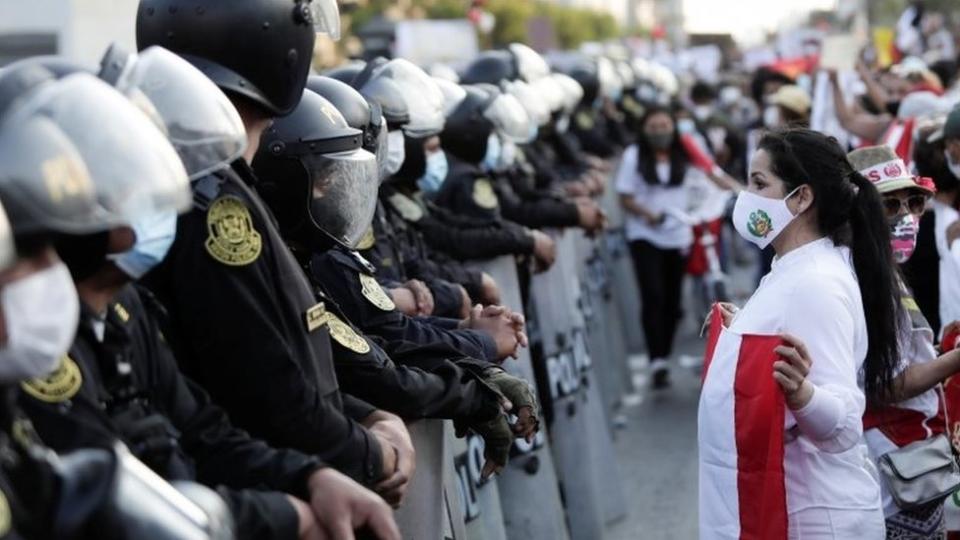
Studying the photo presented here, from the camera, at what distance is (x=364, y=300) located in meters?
5.31

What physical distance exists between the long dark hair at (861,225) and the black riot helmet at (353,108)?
120cm

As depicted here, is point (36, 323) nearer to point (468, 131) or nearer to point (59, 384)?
point (59, 384)

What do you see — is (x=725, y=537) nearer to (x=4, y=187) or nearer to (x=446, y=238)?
(x=4, y=187)

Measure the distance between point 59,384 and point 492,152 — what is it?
6208 mm

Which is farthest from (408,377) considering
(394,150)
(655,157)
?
(655,157)

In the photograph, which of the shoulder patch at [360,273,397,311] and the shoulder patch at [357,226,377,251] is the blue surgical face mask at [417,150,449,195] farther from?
the shoulder patch at [360,273,397,311]

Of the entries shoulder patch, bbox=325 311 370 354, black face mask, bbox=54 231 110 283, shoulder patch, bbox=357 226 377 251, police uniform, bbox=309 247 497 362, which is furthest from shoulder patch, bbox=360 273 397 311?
black face mask, bbox=54 231 110 283

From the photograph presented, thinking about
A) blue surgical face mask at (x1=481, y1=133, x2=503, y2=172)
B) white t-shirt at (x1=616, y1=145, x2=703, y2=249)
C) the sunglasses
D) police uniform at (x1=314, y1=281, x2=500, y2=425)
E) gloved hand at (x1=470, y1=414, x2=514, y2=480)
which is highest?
police uniform at (x1=314, y1=281, x2=500, y2=425)

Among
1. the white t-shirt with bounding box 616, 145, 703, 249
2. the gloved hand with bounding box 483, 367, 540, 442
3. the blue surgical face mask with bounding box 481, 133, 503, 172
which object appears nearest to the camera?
the gloved hand with bounding box 483, 367, 540, 442

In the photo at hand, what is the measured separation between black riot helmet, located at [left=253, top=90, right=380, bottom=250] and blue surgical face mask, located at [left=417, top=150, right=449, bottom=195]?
Result: 120 inches

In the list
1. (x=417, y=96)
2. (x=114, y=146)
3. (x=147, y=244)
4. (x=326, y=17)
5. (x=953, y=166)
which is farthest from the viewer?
(x=953, y=166)

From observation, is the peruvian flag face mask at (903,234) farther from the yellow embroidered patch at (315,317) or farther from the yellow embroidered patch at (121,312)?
the yellow embroidered patch at (121,312)

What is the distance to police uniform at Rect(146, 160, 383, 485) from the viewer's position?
3.88m

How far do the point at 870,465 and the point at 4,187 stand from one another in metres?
3.12
